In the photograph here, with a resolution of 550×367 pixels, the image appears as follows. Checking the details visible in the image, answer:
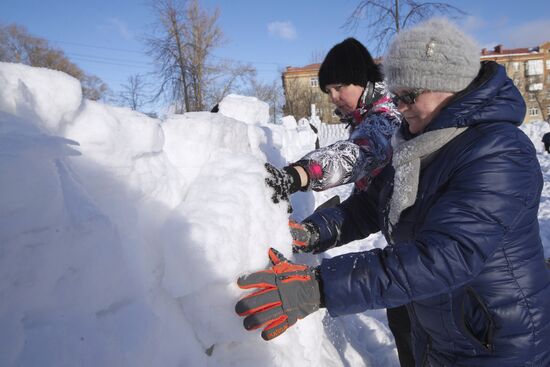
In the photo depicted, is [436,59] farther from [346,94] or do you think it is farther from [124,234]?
[124,234]

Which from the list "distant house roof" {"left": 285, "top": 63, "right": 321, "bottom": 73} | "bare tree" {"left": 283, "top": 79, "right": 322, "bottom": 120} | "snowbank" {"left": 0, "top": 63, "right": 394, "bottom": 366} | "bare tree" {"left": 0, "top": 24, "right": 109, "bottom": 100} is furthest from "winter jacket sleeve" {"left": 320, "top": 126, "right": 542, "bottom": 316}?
"distant house roof" {"left": 285, "top": 63, "right": 321, "bottom": 73}

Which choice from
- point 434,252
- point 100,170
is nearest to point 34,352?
point 100,170

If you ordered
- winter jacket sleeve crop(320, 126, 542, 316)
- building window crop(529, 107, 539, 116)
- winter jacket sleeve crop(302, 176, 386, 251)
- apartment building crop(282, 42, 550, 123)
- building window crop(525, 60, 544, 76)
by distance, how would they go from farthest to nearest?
building window crop(529, 107, 539, 116) < building window crop(525, 60, 544, 76) < apartment building crop(282, 42, 550, 123) < winter jacket sleeve crop(302, 176, 386, 251) < winter jacket sleeve crop(320, 126, 542, 316)

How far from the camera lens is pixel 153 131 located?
150cm

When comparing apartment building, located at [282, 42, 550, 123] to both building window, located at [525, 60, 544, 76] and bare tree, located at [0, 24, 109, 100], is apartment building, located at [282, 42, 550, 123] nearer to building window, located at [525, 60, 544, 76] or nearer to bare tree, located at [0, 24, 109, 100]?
building window, located at [525, 60, 544, 76]

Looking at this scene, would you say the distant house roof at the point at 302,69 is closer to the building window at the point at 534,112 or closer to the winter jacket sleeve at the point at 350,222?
the building window at the point at 534,112

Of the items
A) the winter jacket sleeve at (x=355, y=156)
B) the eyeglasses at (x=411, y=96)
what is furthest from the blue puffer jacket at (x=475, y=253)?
the winter jacket sleeve at (x=355, y=156)

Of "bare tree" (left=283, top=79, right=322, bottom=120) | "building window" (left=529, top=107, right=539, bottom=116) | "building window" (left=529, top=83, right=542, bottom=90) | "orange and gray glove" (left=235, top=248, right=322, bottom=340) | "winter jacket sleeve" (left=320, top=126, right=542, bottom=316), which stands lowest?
"orange and gray glove" (left=235, top=248, right=322, bottom=340)

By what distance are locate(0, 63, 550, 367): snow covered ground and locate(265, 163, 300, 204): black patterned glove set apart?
0.05 metres

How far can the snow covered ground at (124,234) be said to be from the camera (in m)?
0.98

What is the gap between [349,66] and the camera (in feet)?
7.23

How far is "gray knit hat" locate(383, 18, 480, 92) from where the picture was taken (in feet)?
4.25

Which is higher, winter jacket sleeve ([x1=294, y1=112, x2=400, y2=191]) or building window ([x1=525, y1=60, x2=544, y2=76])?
building window ([x1=525, y1=60, x2=544, y2=76])

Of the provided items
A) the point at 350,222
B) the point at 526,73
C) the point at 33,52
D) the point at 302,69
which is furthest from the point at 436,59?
the point at 526,73
